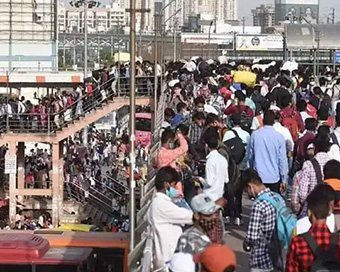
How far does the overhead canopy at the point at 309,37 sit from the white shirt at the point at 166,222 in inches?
1895

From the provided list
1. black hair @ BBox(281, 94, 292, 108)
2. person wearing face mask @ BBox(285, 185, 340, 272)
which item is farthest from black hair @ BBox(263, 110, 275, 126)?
person wearing face mask @ BBox(285, 185, 340, 272)

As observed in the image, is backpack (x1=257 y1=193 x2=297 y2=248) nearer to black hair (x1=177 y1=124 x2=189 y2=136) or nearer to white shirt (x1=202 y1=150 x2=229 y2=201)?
white shirt (x1=202 y1=150 x2=229 y2=201)

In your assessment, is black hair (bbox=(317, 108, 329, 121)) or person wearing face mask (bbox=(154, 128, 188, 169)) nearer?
person wearing face mask (bbox=(154, 128, 188, 169))

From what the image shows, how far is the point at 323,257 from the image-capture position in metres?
7.13

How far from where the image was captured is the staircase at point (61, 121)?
36.7 metres

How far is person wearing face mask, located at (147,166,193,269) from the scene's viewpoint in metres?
9.46

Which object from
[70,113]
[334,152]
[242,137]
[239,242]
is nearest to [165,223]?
[334,152]

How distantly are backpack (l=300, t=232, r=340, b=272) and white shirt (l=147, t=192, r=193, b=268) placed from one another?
7.82 feet

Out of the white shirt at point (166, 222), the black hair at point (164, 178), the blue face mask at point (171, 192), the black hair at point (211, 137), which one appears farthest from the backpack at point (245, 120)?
the white shirt at point (166, 222)

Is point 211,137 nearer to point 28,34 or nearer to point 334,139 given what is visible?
point 334,139

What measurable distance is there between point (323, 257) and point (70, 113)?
3075 cm

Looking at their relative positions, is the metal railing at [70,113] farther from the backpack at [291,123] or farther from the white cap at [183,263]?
the white cap at [183,263]

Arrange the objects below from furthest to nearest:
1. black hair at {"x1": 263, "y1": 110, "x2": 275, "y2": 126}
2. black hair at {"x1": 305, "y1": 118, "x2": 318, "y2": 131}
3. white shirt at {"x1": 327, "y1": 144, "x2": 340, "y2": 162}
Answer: black hair at {"x1": 305, "y1": 118, "x2": 318, "y2": 131} < black hair at {"x1": 263, "y1": 110, "x2": 275, "y2": 126} < white shirt at {"x1": 327, "y1": 144, "x2": 340, "y2": 162}

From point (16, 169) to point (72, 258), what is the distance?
69.2 ft
